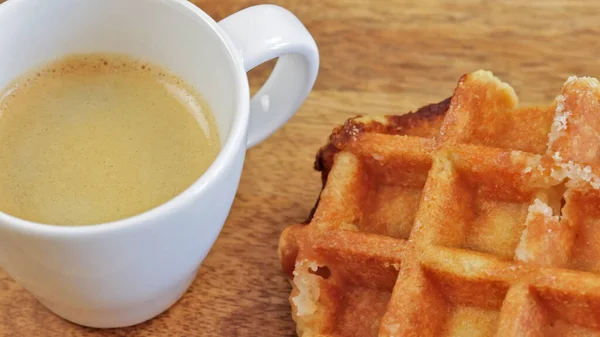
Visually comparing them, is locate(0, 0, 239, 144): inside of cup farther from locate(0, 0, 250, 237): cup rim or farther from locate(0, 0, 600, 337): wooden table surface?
locate(0, 0, 600, 337): wooden table surface

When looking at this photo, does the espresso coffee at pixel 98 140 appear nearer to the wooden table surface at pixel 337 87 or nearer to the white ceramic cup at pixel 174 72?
the white ceramic cup at pixel 174 72

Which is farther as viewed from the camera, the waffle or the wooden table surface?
the wooden table surface

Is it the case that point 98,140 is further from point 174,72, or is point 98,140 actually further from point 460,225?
point 460,225

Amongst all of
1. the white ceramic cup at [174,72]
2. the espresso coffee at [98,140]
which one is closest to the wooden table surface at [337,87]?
the white ceramic cup at [174,72]

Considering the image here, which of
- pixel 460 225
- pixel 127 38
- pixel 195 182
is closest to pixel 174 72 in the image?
pixel 127 38

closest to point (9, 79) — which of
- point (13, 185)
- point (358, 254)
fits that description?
point (13, 185)

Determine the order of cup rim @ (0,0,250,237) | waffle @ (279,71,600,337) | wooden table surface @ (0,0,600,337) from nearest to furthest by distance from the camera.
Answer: cup rim @ (0,0,250,237) → waffle @ (279,71,600,337) → wooden table surface @ (0,0,600,337)

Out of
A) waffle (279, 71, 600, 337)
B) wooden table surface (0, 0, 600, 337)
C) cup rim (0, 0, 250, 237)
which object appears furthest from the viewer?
wooden table surface (0, 0, 600, 337)

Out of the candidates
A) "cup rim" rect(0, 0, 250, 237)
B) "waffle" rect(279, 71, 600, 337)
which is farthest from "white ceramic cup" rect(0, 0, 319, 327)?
"waffle" rect(279, 71, 600, 337)
